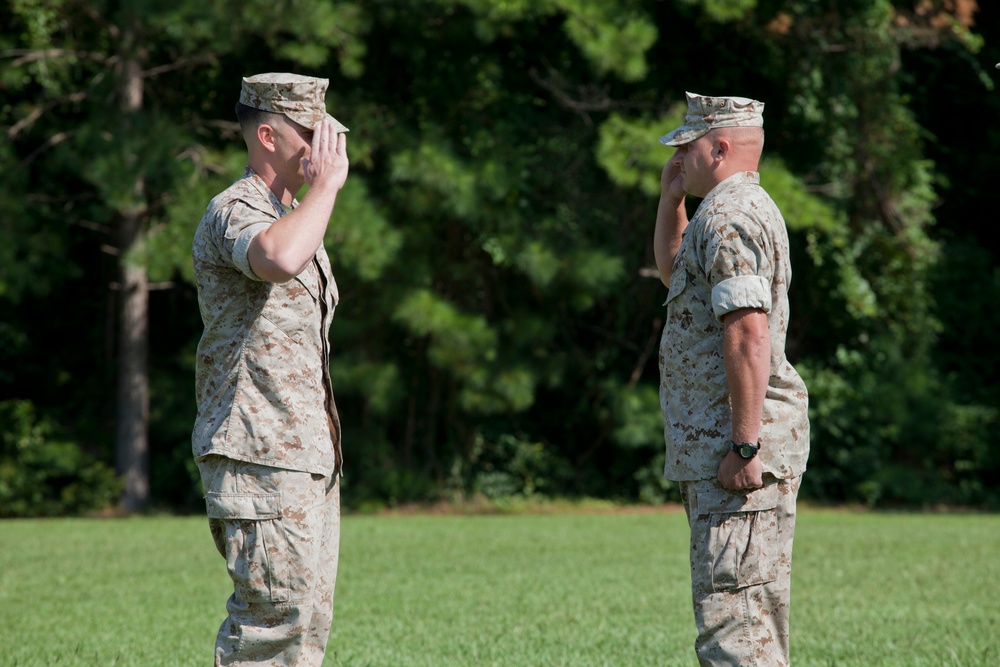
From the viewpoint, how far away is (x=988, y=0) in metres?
16.7

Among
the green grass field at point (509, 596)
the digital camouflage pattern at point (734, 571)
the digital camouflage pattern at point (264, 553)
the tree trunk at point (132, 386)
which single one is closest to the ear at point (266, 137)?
the digital camouflage pattern at point (264, 553)

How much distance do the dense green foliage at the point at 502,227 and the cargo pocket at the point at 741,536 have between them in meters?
9.32

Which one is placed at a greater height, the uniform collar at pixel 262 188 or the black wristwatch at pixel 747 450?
the uniform collar at pixel 262 188

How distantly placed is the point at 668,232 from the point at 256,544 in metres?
1.66

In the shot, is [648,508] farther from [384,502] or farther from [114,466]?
[114,466]

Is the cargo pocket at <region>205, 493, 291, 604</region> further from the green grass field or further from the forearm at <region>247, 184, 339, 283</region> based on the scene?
the green grass field

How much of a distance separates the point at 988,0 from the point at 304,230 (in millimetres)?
16440

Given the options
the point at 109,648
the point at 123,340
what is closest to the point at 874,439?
the point at 123,340

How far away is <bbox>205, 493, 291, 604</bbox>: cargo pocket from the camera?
307cm

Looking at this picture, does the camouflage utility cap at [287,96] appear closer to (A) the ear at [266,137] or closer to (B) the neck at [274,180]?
(A) the ear at [266,137]

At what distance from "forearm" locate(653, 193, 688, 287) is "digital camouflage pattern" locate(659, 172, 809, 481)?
0.32 meters

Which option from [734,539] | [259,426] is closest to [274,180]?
[259,426]

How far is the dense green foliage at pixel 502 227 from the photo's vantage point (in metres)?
12.7

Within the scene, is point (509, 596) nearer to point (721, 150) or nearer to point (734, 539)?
point (734, 539)
